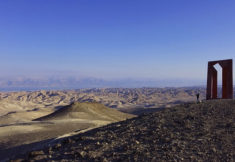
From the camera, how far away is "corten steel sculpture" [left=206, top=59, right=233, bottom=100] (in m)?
15.8

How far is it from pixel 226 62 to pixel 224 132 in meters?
8.86

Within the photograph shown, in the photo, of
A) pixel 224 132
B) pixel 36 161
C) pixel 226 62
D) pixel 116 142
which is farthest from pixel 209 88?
pixel 36 161

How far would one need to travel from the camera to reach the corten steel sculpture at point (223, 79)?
51.7 ft

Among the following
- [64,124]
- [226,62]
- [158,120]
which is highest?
[226,62]

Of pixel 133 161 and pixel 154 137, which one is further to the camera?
pixel 154 137

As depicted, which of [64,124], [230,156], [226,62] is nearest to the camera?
[230,156]

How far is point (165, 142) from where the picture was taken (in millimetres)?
7848

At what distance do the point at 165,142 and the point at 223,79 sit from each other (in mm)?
10215

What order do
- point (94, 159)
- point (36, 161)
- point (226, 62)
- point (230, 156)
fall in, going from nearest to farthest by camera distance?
point (230, 156)
point (94, 159)
point (36, 161)
point (226, 62)

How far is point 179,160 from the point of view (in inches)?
252

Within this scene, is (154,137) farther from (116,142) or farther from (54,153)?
(54,153)

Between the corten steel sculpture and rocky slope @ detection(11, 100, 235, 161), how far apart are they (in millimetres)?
5345

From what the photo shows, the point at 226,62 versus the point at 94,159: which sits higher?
the point at 226,62

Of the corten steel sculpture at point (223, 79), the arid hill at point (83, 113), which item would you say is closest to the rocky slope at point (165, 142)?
the corten steel sculpture at point (223, 79)
